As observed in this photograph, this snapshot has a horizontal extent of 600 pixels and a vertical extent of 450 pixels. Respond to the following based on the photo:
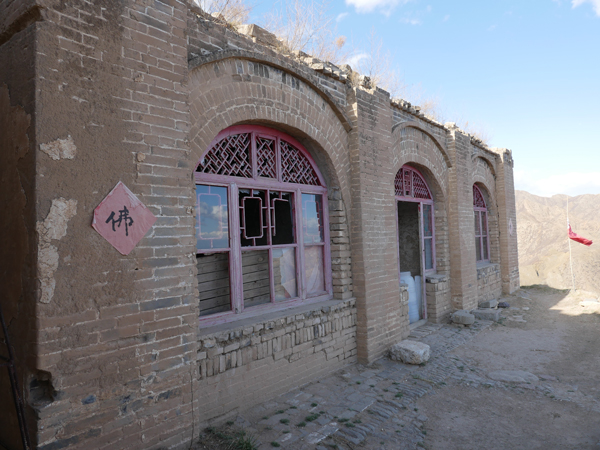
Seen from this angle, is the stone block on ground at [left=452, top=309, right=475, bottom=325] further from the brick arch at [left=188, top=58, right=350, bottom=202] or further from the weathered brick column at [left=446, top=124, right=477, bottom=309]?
the brick arch at [left=188, top=58, right=350, bottom=202]

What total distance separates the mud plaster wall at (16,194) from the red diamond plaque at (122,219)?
409mm

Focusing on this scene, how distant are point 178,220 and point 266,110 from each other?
1748mm

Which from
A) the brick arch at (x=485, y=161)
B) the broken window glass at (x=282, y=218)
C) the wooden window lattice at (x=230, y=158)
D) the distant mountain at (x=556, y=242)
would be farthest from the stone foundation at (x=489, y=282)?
the distant mountain at (x=556, y=242)

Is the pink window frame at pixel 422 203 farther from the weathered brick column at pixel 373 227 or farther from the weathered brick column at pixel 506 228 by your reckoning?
the weathered brick column at pixel 506 228

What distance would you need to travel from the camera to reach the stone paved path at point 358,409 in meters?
3.48

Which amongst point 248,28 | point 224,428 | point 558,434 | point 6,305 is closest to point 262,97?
point 248,28

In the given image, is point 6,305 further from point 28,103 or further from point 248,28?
point 248,28

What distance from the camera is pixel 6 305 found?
2.65 metres

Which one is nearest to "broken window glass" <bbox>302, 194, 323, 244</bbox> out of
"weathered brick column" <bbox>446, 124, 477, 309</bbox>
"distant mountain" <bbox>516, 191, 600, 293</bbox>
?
"weathered brick column" <bbox>446, 124, 477, 309</bbox>

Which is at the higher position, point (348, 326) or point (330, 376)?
point (348, 326)

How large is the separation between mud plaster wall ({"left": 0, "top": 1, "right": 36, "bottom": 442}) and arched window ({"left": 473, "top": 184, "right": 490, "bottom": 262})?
10.4 meters

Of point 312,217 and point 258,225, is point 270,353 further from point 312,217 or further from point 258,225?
point 312,217

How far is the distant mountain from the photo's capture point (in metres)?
18.6

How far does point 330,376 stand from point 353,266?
1483mm
